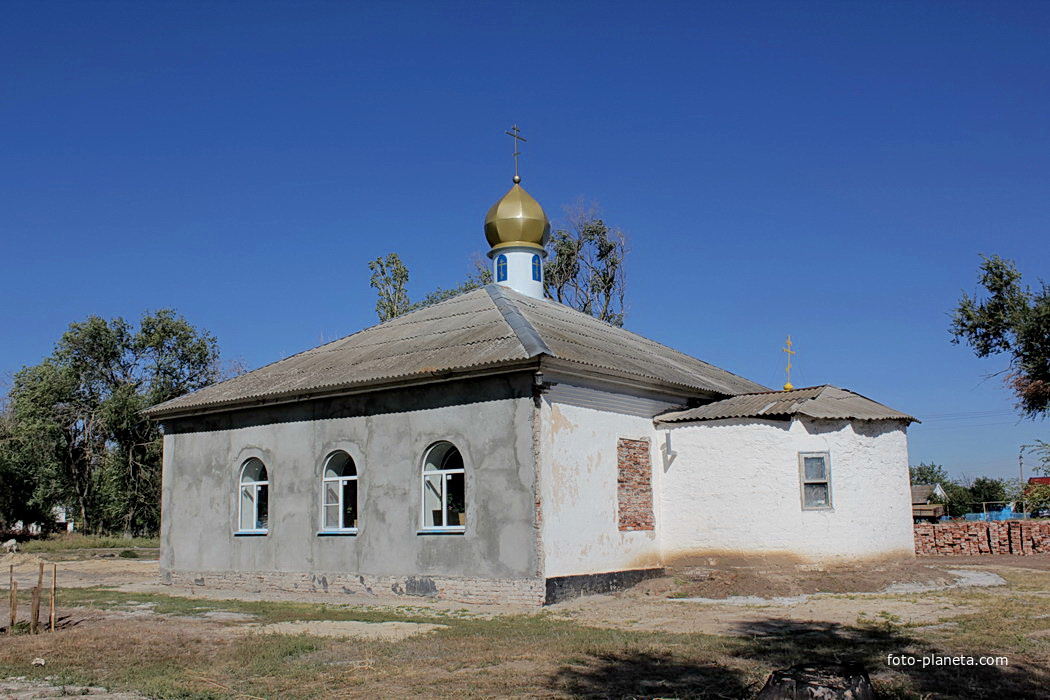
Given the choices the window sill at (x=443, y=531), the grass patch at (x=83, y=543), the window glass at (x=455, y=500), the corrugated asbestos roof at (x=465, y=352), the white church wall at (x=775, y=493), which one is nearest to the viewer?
the window sill at (x=443, y=531)


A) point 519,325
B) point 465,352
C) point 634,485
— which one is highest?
point 519,325

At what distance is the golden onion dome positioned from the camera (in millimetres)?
20547

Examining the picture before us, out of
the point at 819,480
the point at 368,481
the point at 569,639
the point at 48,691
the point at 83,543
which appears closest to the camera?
the point at 48,691

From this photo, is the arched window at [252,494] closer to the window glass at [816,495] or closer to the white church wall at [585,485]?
the white church wall at [585,485]

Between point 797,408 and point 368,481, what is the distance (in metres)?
7.04

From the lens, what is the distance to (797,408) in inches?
600

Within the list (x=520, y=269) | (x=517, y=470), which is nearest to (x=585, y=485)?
(x=517, y=470)

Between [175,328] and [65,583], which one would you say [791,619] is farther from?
[175,328]

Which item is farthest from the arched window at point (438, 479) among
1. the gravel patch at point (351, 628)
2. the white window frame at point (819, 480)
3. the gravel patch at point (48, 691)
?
the gravel patch at point (48, 691)

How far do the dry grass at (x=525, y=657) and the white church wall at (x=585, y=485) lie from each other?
1832mm

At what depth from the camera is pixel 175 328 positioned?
41.7 meters

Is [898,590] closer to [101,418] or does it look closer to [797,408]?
[797,408]

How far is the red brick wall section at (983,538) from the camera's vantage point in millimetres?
23672

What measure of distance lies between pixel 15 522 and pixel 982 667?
43457mm
